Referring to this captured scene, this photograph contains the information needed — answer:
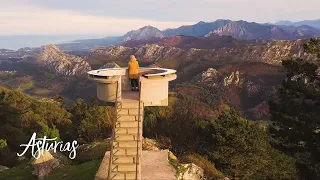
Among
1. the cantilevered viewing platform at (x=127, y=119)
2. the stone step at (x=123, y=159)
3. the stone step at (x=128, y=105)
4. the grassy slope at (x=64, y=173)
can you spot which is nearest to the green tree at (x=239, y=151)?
the cantilevered viewing platform at (x=127, y=119)

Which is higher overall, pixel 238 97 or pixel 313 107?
pixel 313 107

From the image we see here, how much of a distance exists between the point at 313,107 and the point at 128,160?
15.5m

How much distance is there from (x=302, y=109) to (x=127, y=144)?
1474cm

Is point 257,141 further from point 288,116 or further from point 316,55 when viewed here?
point 316,55

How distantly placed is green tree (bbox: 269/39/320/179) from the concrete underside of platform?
10.7m

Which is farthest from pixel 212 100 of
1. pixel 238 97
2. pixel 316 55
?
pixel 316 55

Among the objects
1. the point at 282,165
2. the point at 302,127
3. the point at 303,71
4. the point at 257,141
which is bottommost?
the point at 282,165

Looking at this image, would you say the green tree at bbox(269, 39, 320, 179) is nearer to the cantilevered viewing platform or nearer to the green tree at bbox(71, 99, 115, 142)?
the cantilevered viewing platform

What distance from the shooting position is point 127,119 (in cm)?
1622

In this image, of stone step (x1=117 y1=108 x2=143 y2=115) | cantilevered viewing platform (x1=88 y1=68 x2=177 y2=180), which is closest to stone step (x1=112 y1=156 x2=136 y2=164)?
cantilevered viewing platform (x1=88 y1=68 x2=177 y2=180)

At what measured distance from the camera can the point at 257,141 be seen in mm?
27766

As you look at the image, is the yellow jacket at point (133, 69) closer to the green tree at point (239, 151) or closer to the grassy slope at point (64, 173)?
the grassy slope at point (64, 173)

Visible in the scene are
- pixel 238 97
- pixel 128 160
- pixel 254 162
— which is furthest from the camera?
pixel 238 97

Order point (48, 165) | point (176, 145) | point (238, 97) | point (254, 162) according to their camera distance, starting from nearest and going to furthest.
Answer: point (48, 165) → point (254, 162) → point (176, 145) → point (238, 97)
